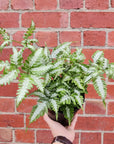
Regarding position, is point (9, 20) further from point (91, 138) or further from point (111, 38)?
→ point (91, 138)

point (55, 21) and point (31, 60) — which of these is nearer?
point (31, 60)

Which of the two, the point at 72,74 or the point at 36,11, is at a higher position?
the point at 36,11

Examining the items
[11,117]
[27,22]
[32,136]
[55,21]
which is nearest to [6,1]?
[27,22]

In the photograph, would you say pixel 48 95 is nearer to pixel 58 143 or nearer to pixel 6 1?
pixel 58 143

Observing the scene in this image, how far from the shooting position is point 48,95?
2.24 feet

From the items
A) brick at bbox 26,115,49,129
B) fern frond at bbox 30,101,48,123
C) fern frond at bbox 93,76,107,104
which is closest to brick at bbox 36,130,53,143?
brick at bbox 26,115,49,129

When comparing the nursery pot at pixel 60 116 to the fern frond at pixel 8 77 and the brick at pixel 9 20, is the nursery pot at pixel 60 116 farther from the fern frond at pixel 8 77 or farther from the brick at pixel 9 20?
the brick at pixel 9 20

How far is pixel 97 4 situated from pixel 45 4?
0.28 meters

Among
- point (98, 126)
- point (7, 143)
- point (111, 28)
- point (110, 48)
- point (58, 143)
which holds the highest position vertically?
point (111, 28)

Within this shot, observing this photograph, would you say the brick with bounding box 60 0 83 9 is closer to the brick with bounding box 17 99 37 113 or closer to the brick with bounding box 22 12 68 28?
the brick with bounding box 22 12 68 28

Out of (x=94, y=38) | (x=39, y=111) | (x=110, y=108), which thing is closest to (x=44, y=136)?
(x=110, y=108)

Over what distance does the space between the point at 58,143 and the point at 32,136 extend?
442 mm

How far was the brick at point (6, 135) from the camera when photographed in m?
1.15

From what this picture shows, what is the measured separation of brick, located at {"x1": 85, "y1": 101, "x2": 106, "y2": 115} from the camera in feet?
3.51
